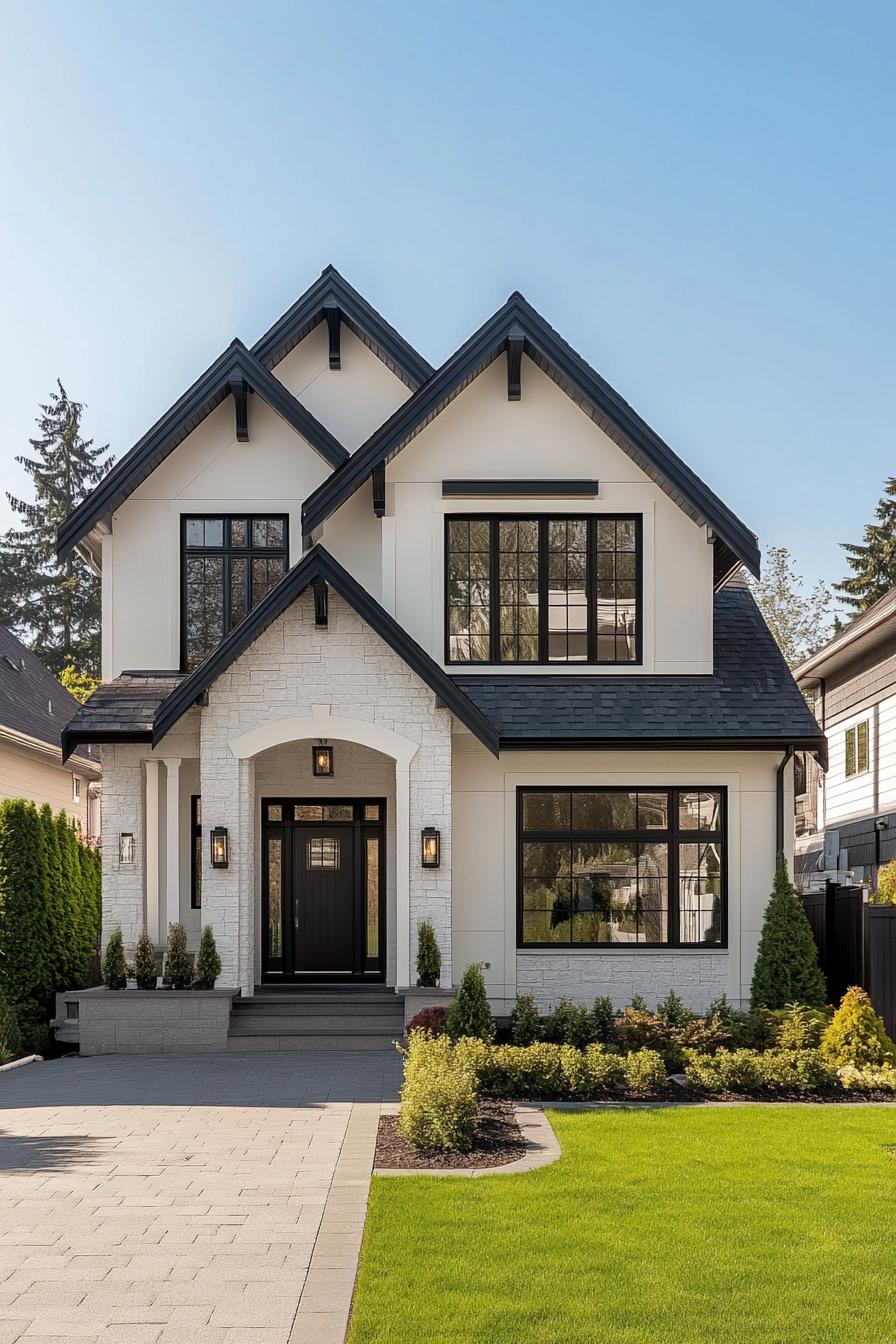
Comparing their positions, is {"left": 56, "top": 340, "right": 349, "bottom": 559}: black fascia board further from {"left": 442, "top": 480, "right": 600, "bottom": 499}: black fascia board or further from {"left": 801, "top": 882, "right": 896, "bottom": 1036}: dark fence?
{"left": 801, "top": 882, "right": 896, "bottom": 1036}: dark fence

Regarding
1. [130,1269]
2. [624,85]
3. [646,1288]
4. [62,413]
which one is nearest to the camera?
[646,1288]

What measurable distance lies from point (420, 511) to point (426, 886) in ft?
15.6

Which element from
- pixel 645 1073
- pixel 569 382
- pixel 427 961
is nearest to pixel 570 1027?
pixel 645 1073

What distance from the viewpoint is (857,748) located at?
2342 cm

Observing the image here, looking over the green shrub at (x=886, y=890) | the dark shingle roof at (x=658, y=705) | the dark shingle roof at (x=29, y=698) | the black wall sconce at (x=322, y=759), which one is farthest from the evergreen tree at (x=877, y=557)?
the black wall sconce at (x=322, y=759)

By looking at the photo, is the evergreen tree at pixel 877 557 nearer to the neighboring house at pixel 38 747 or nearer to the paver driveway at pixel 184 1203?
the neighboring house at pixel 38 747

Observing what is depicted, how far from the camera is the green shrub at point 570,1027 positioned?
12661mm

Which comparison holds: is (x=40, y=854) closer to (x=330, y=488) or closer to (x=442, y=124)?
(x=330, y=488)

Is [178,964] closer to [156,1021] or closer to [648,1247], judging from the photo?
[156,1021]

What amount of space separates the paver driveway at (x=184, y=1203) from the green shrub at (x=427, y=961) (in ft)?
5.33

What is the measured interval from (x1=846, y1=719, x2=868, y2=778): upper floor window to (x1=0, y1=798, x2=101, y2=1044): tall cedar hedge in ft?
45.5

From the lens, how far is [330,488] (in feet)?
51.4

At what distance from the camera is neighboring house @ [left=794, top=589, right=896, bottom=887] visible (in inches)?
826

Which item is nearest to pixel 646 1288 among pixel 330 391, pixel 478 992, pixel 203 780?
pixel 478 992
